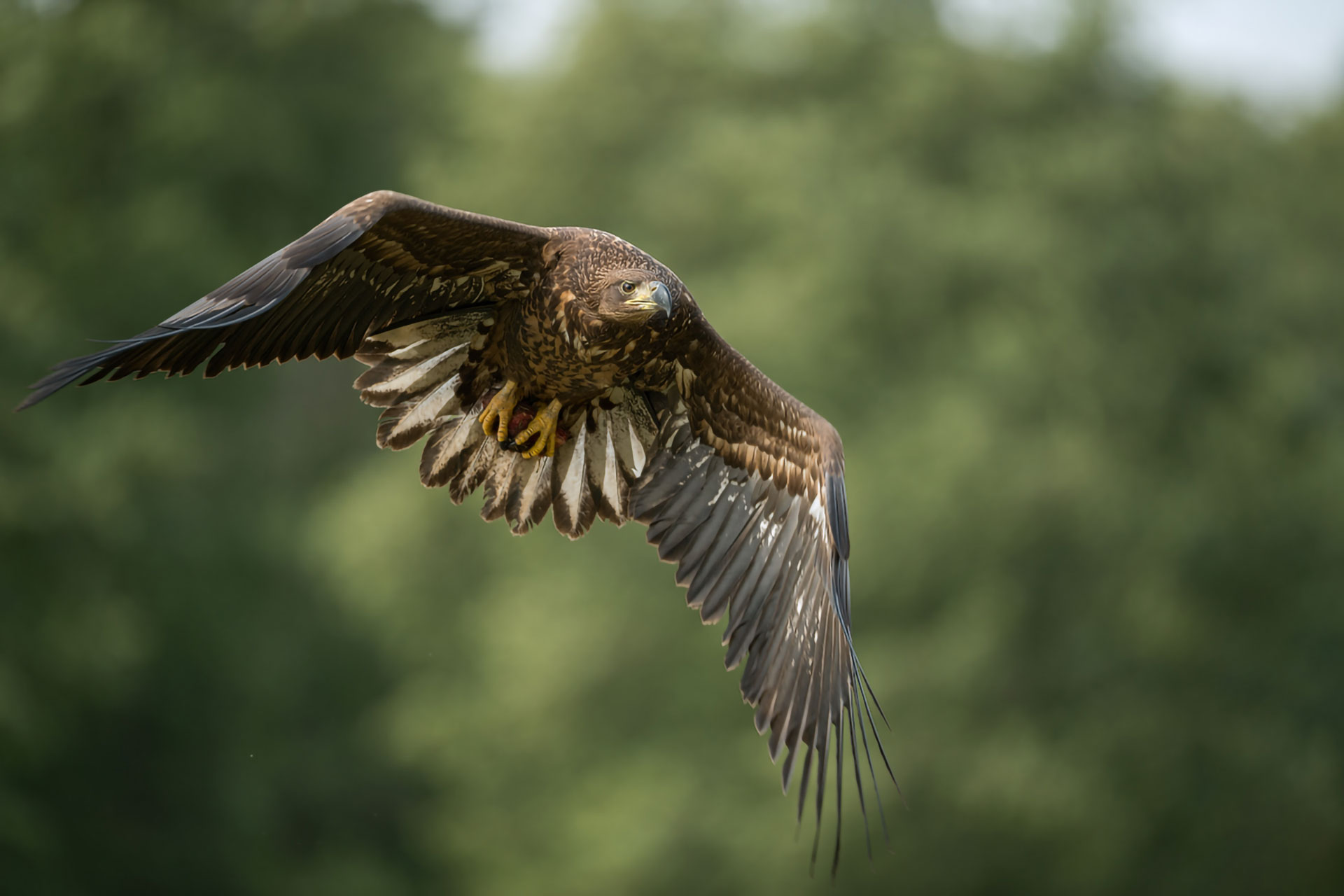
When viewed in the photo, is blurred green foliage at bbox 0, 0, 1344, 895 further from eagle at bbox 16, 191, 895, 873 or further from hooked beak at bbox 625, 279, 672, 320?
hooked beak at bbox 625, 279, 672, 320

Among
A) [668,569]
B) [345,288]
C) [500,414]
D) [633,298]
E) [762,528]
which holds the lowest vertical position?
[345,288]

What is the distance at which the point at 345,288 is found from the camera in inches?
231

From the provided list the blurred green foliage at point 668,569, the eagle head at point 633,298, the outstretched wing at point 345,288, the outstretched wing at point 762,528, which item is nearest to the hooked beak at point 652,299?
the eagle head at point 633,298

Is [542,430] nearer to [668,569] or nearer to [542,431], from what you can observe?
[542,431]

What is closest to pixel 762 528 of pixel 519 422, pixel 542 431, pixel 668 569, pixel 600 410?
pixel 600 410

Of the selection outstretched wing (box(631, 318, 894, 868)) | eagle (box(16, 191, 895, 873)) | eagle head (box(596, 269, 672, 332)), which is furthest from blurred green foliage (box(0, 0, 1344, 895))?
→ eagle head (box(596, 269, 672, 332))

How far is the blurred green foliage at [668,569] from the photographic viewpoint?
1797 centimetres

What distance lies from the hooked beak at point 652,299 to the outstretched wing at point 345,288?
19.4 inches

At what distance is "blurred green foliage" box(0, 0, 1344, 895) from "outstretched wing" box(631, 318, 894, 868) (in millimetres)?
11050

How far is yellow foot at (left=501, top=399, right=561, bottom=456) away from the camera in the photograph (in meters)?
6.67

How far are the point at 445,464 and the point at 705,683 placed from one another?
13119 mm

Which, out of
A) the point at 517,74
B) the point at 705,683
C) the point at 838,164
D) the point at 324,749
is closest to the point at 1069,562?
the point at 705,683

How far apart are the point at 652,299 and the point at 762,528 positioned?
1511 mm

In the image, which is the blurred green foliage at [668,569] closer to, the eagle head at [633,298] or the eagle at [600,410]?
the eagle at [600,410]
